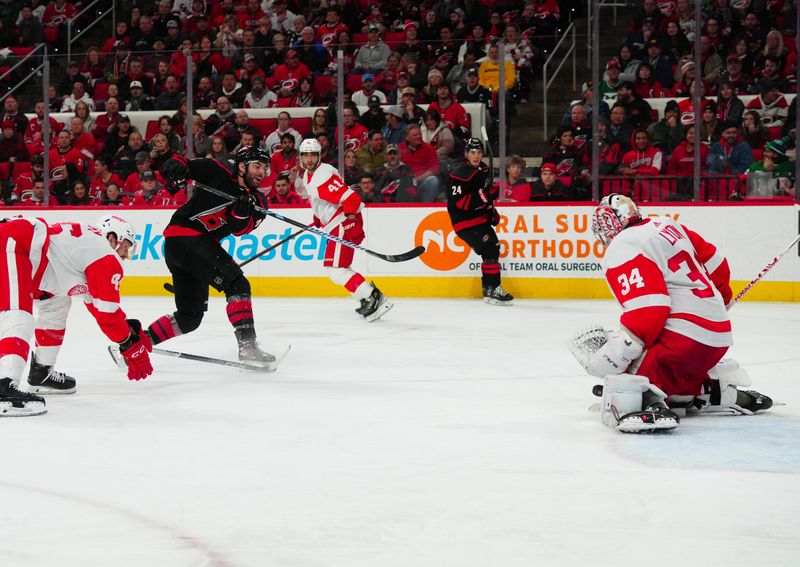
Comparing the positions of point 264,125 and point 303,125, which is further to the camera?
point 264,125

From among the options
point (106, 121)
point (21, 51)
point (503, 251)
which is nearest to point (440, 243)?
point (503, 251)

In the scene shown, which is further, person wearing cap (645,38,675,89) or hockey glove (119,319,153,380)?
person wearing cap (645,38,675,89)

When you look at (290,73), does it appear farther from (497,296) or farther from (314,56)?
(497,296)

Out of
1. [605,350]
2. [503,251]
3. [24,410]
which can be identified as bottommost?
[503,251]

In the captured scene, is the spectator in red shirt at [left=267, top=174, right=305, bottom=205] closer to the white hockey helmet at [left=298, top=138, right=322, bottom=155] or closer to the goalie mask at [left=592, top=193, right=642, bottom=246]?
the white hockey helmet at [left=298, top=138, right=322, bottom=155]

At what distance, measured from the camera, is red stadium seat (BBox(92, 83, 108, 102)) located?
10.8 m

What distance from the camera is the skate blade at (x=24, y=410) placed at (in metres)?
4.41

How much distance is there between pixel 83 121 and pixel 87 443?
7280 mm

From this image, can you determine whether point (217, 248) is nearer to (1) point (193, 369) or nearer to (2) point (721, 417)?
(1) point (193, 369)

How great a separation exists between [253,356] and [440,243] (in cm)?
429

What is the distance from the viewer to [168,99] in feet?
34.2

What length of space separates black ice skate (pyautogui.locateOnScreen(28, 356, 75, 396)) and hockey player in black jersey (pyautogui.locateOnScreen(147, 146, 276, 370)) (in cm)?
85

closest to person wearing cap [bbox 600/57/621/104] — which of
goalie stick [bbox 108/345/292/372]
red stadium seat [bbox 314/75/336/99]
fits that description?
red stadium seat [bbox 314/75/336/99]

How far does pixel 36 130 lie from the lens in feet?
35.2
